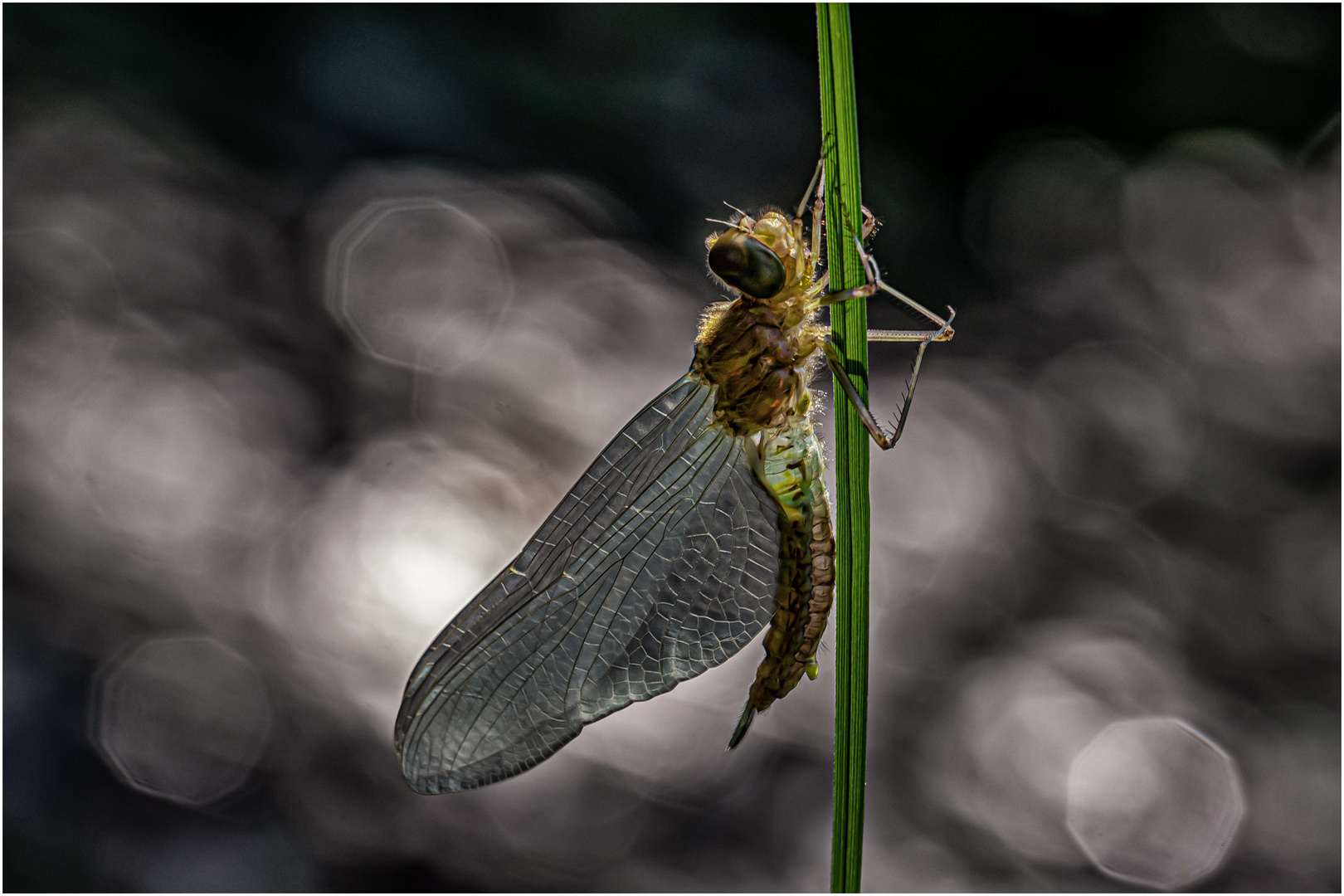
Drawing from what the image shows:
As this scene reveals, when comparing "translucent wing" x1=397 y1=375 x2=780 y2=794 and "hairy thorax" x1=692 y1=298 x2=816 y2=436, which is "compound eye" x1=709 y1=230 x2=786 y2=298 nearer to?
"hairy thorax" x1=692 y1=298 x2=816 y2=436

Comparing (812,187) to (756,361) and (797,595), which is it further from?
(797,595)

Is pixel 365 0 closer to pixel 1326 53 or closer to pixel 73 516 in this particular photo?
pixel 73 516

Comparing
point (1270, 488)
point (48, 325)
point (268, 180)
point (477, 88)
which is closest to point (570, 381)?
point (477, 88)

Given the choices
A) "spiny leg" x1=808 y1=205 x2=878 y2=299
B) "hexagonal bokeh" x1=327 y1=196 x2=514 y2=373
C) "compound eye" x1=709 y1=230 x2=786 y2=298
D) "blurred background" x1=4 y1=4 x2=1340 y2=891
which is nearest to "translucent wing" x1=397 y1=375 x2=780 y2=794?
"compound eye" x1=709 y1=230 x2=786 y2=298

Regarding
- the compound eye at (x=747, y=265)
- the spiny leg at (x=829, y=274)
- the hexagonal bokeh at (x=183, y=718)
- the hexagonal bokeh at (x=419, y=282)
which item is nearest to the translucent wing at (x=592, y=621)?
the compound eye at (x=747, y=265)

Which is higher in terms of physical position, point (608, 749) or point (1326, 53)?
point (1326, 53)

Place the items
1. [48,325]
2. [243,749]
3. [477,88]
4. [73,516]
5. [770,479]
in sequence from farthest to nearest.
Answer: [477,88]
[48,325]
[73,516]
[243,749]
[770,479]

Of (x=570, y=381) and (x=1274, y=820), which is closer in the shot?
(x=1274, y=820)
